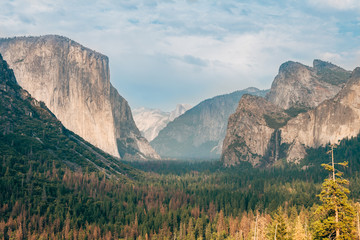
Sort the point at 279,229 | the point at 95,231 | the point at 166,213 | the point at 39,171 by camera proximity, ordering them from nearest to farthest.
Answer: the point at 279,229, the point at 95,231, the point at 166,213, the point at 39,171

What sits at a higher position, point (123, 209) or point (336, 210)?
point (336, 210)

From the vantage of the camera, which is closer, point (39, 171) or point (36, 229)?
point (36, 229)

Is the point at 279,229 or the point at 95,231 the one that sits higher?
the point at 279,229

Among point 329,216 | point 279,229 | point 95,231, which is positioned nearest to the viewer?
point 329,216

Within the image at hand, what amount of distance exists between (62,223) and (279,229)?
84.8 metres

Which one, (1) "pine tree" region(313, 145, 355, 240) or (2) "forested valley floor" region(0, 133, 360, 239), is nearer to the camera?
(1) "pine tree" region(313, 145, 355, 240)

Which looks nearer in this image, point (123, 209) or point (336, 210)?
point (336, 210)

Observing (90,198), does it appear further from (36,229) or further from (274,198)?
(274,198)

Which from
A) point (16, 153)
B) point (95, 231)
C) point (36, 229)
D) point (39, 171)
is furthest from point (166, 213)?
point (16, 153)

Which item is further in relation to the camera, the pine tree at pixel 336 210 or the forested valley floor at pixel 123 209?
the forested valley floor at pixel 123 209

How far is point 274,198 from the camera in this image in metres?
177

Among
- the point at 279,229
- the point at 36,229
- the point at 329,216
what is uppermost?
the point at 329,216

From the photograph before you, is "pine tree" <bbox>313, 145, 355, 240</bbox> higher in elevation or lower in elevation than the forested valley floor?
higher

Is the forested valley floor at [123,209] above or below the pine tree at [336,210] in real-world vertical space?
below
